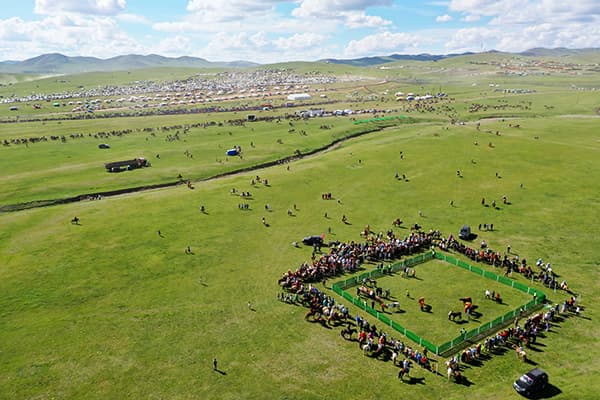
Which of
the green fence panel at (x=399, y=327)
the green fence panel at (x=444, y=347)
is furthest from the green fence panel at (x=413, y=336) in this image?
the green fence panel at (x=444, y=347)

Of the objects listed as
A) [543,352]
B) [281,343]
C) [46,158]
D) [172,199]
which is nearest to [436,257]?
[543,352]

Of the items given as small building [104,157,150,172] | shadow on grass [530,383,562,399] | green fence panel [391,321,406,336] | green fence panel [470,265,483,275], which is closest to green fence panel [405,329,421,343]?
green fence panel [391,321,406,336]

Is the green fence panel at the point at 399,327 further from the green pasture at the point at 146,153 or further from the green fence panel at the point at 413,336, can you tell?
the green pasture at the point at 146,153

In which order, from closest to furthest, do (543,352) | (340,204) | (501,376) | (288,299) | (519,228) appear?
(501,376) < (543,352) < (288,299) < (519,228) < (340,204)

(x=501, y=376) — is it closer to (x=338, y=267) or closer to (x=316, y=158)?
(x=338, y=267)

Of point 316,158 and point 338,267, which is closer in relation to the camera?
point 338,267

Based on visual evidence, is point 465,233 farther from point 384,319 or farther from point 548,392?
point 548,392
